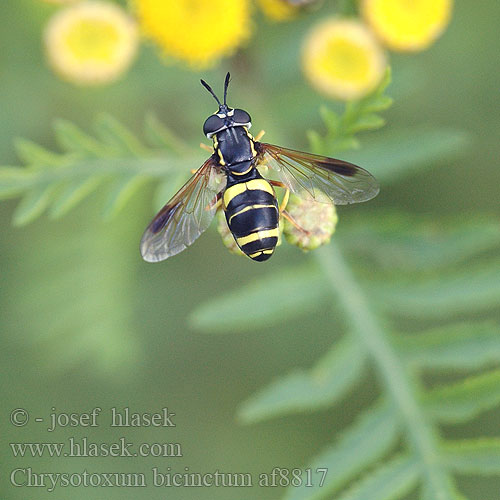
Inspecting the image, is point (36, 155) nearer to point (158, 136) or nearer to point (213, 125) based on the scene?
point (158, 136)

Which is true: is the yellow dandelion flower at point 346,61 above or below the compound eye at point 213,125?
above

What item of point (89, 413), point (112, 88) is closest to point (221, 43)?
point (112, 88)

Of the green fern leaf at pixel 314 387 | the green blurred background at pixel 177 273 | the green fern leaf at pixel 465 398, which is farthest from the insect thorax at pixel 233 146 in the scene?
the green fern leaf at pixel 465 398

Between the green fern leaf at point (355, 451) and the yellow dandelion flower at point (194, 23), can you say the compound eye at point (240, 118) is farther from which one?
the green fern leaf at point (355, 451)

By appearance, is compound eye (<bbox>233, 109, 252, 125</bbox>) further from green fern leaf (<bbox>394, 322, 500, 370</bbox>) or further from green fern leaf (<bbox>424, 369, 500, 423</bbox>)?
green fern leaf (<bbox>424, 369, 500, 423</bbox>)

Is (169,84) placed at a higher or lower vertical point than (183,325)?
higher

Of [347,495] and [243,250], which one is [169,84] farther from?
[347,495]
